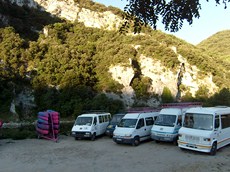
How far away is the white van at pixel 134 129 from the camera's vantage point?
48.2 feet

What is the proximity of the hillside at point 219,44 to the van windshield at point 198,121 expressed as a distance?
69.0m

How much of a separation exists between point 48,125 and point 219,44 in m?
90.2

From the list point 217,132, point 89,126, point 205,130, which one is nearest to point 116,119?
point 89,126

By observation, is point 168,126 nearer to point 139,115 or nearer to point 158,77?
point 139,115

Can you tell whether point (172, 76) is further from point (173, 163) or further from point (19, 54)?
point (173, 163)

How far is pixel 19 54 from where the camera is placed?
35.1 metres

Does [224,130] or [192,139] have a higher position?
[224,130]

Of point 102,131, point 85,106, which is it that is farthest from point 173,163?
point 85,106

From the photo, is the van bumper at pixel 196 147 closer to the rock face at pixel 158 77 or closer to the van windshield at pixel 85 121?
the van windshield at pixel 85 121

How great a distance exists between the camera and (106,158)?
11.8 meters

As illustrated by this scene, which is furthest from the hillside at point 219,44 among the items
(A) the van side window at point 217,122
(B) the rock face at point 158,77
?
(A) the van side window at point 217,122

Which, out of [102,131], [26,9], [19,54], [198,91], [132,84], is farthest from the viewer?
[26,9]

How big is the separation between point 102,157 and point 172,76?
106 feet

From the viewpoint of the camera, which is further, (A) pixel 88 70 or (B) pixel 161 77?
(B) pixel 161 77
